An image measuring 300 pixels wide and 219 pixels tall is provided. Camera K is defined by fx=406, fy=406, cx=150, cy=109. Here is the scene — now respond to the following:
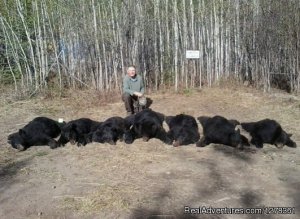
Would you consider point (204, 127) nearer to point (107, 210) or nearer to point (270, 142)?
point (270, 142)

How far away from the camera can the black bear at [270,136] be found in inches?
232

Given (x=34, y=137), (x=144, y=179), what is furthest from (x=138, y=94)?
(x=144, y=179)

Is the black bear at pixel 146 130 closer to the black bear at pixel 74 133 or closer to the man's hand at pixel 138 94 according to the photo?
the black bear at pixel 74 133

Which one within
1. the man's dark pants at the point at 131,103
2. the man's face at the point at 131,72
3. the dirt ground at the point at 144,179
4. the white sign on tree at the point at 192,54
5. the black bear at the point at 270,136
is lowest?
the dirt ground at the point at 144,179

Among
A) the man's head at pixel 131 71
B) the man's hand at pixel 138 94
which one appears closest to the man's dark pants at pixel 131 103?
the man's hand at pixel 138 94

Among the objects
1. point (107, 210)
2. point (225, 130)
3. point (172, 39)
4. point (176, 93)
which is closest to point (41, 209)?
point (107, 210)

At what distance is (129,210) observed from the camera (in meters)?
3.92

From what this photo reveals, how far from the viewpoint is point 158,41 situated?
9.90 metres

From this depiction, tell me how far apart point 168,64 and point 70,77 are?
2572 mm

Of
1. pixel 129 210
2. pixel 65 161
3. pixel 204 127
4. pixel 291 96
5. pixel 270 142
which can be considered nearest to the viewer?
pixel 129 210

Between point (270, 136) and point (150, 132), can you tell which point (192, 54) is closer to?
point (150, 132)

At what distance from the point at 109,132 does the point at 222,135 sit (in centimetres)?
175

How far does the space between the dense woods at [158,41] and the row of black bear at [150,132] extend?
122 inches

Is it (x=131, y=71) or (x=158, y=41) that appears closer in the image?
(x=131, y=71)
